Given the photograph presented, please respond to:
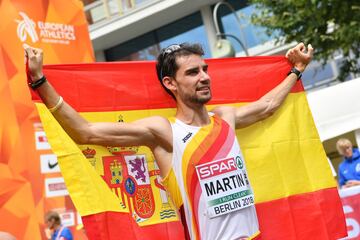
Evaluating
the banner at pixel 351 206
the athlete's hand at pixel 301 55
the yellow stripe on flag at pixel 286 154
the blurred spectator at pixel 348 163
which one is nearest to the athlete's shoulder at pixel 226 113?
the yellow stripe on flag at pixel 286 154

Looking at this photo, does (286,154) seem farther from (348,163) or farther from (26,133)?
(26,133)

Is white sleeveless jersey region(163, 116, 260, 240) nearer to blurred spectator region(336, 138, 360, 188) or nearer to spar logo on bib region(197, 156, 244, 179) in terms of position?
spar logo on bib region(197, 156, 244, 179)

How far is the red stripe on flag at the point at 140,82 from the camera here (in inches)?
166

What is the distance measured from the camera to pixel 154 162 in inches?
171

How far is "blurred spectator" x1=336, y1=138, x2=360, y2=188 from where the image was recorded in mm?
9180


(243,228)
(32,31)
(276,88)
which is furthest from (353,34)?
(243,228)

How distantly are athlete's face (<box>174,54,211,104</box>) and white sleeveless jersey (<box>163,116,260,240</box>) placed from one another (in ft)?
0.58

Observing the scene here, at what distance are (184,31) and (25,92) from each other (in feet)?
48.6

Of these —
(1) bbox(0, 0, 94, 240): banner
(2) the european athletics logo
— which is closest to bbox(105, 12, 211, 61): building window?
(1) bbox(0, 0, 94, 240): banner

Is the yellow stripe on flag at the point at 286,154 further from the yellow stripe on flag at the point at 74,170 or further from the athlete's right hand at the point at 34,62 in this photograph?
the athlete's right hand at the point at 34,62

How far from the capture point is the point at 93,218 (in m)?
3.85

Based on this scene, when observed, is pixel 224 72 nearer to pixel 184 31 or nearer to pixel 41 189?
pixel 41 189

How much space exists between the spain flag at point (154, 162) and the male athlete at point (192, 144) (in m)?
0.15

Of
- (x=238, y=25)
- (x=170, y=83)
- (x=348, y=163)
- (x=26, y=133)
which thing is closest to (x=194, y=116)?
(x=170, y=83)
